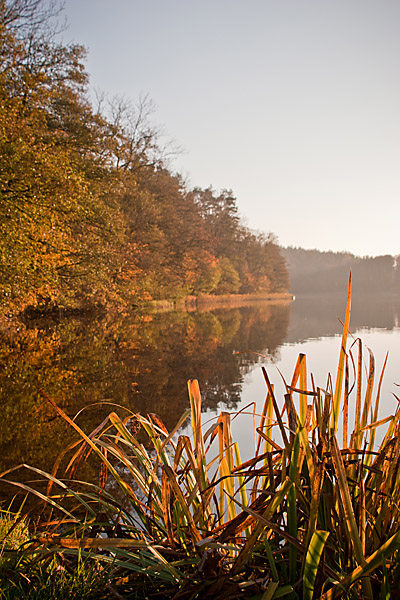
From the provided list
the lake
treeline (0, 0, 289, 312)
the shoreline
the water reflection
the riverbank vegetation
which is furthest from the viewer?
the shoreline

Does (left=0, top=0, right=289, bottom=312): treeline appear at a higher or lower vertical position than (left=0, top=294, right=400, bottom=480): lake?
higher

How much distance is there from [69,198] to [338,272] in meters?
99.4

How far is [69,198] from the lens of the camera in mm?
13406

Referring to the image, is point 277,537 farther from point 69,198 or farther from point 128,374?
point 69,198

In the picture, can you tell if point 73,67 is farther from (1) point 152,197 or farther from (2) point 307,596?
(2) point 307,596

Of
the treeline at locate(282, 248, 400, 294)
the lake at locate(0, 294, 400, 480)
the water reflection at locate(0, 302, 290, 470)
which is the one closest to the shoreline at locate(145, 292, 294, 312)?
the lake at locate(0, 294, 400, 480)

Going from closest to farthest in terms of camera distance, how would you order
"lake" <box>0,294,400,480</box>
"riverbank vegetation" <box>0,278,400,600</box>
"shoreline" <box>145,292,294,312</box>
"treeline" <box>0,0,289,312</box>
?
"riverbank vegetation" <box>0,278,400,600</box> → "lake" <box>0,294,400,480</box> → "treeline" <box>0,0,289,312</box> → "shoreline" <box>145,292,294,312</box>

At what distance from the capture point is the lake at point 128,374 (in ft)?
16.0

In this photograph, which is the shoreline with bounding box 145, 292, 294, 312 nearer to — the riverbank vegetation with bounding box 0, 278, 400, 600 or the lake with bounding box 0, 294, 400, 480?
the lake with bounding box 0, 294, 400, 480

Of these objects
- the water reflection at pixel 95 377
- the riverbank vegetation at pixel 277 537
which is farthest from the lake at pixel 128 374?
the riverbank vegetation at pixel 277 537

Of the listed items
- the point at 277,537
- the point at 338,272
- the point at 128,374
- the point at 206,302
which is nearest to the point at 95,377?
the point at 128,374

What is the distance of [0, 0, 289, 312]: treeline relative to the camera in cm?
1201

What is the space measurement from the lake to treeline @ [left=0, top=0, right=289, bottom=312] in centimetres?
278

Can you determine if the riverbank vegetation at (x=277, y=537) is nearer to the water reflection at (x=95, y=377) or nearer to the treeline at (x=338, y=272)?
the water reflection at (x=95, y=377)
